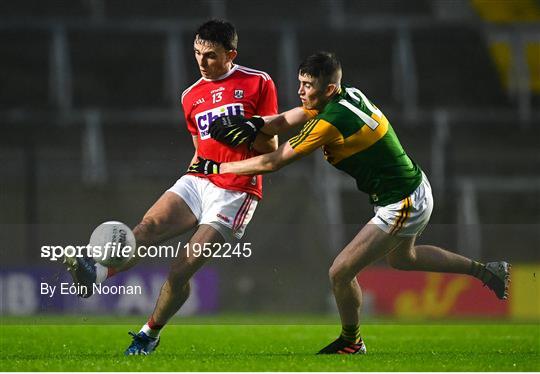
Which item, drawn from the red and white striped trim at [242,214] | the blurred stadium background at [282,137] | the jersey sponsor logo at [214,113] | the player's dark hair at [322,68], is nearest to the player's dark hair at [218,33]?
the jersey sponsor logo at [214,113]

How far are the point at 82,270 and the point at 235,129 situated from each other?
1.23m

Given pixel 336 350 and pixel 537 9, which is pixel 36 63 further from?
pixel 336 350

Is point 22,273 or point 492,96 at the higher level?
point 492,96

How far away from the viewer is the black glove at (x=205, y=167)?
280 inches

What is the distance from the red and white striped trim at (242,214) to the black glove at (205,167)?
1.05 ft

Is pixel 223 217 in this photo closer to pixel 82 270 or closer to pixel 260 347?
pixel 82 270

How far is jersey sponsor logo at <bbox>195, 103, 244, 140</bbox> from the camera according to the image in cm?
741

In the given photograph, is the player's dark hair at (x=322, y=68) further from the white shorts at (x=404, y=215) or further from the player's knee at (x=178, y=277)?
the player's knee at (x=178, y=277)

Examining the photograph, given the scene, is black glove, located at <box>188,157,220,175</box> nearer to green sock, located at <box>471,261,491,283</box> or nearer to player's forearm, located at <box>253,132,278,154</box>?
player's forearm, located at <box>253,132,278,154</box>

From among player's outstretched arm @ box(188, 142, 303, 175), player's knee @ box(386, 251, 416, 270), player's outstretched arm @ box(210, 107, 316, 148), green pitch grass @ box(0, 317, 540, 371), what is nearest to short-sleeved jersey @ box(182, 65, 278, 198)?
player's outstretched arm @ box(210, 107, 316, 148)

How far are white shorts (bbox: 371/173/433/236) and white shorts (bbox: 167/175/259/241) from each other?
31.7 inches

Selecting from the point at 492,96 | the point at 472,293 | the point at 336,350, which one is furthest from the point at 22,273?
the point at 492,96

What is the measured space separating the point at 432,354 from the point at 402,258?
0.65 m

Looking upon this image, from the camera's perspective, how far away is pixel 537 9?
22250mm
